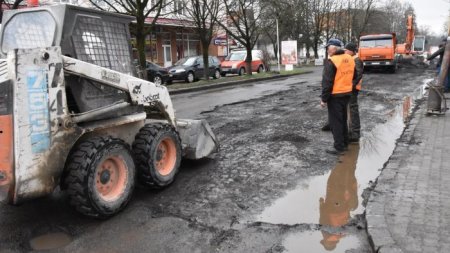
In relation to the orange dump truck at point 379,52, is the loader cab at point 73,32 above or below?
above

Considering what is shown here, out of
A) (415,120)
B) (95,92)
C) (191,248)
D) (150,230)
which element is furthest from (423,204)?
(415,120)

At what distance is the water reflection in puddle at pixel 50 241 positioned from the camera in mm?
4078

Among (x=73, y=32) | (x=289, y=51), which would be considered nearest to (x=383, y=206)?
(x=73, y=32)

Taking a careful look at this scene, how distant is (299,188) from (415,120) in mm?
5070

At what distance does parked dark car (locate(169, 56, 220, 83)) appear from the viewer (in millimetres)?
24312

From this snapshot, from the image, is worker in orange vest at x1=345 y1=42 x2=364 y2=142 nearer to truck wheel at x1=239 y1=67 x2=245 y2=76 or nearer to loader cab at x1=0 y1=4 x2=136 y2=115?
loader cab at x1=0 y1=4 x2=136 y2=115

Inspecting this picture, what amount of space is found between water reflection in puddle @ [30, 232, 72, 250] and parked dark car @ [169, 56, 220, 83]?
2009 centimetres

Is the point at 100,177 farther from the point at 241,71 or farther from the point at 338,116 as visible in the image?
the point at 241,71

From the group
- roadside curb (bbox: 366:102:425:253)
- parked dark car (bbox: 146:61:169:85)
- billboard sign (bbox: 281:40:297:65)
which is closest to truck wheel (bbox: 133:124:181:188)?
roadside curb (bbox: 366:102:425:253)

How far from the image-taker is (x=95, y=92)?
15.8 feet

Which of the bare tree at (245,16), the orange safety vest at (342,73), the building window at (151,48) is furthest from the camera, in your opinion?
the building window at (151,48)

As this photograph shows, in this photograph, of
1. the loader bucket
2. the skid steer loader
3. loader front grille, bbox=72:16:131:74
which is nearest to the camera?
the skid steer loader

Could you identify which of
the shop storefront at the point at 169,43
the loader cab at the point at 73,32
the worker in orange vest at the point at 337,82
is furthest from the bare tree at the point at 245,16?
the loader cab at the point at 73,32

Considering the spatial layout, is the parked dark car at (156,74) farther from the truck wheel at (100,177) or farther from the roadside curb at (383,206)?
the truck wheel at (100,177)
